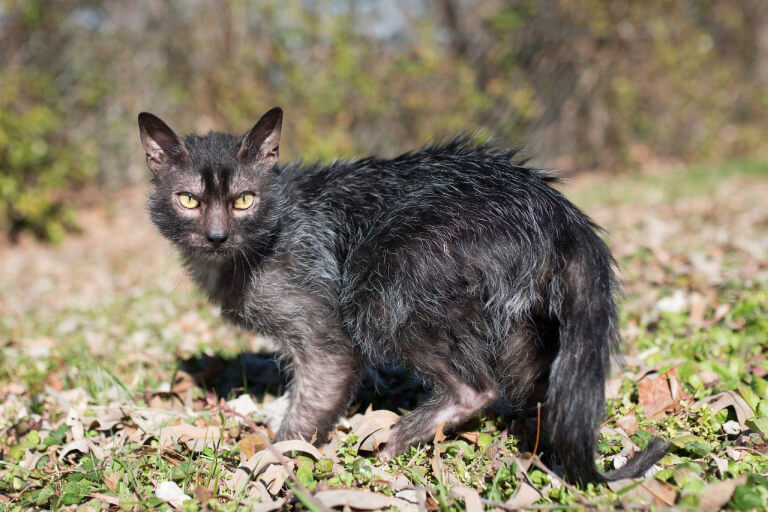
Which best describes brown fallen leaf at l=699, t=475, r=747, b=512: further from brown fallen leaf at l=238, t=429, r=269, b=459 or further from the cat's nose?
the cat's nose

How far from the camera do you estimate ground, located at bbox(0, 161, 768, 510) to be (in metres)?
2.35

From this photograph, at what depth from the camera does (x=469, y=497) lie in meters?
2.28

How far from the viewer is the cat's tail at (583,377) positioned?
2.27 m

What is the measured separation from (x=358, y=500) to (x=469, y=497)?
1.46ft

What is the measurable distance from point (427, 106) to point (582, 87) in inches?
175

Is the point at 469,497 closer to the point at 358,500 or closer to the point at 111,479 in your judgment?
the point at 358,500

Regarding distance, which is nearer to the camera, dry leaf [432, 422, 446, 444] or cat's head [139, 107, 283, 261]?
dry leaf [432, 422, 446, 444]

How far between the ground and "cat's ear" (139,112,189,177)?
4.46 feet

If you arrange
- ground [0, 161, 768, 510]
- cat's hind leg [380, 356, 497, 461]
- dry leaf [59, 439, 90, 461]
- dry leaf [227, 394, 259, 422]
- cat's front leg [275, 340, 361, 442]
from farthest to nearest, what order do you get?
1. dry leaf [227, 394, 259, 422]
2. cat's front leg [275, 340, 361, 442]
3. dry leaf [59, 439, 90, 461]
4. cat's hind leg [380, 356, 497, 461]
5. ground [0, 161, 768, 510]

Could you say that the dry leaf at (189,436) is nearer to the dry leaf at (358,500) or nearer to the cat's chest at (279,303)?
the cat's chest at (279,303)

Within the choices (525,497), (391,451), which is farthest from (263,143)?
(525,497)

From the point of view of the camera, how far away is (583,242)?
2.62 metres

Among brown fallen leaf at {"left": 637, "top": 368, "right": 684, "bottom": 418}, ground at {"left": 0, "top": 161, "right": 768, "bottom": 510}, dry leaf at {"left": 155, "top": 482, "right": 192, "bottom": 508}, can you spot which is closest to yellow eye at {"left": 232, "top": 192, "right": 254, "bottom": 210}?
ground at {"left": 0, "top": 161, "right": 768, "bottom": 510}

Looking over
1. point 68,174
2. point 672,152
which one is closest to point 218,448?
point 68,174
